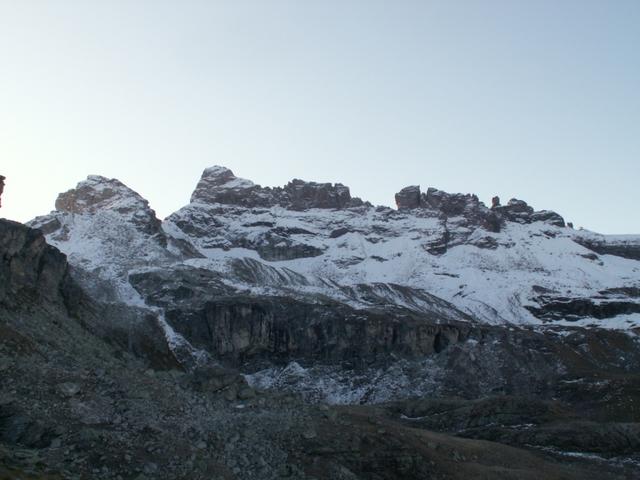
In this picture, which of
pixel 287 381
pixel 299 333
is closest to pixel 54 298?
pixel 287 381

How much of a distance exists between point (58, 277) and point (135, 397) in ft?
214

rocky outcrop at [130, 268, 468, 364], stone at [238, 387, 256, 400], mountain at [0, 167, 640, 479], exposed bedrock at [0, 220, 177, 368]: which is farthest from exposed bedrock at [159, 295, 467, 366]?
stone at [238, 387, 256, 400]

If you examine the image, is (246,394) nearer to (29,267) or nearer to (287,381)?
(29,267)

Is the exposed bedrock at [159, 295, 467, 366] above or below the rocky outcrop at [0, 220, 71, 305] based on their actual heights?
below

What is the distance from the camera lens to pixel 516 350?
16788cm

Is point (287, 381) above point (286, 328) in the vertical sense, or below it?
below

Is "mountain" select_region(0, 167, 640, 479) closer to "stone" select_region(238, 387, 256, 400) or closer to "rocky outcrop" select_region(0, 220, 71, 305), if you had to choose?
"stone" select_region(238, 387, 256, 400)

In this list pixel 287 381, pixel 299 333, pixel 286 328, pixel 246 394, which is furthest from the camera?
pixel 286 328

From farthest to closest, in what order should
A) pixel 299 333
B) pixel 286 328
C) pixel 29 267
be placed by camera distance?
pixel 286 328 → pixel 299 333 → pixel 29 267

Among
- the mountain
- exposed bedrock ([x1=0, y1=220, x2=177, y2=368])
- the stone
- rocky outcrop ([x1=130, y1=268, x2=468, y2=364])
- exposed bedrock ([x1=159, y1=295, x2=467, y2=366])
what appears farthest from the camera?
rocky outcrop ([x1=130, y1=268, x2=468, y2=364])

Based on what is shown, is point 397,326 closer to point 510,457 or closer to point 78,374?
point 510,457

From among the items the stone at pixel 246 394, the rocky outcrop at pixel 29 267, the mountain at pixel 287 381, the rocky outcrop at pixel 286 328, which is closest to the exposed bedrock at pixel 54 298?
the rocky outcrop at pixel 29 267

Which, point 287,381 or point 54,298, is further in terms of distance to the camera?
point 287,381

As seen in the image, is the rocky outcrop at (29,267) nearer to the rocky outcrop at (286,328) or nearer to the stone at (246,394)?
the stone at (246,394)
